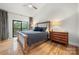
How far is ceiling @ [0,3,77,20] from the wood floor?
746 millimetres

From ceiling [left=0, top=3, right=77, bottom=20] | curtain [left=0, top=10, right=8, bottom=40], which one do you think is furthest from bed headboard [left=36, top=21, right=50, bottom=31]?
curtain [left=0, top=10, right=8, bottom=40]

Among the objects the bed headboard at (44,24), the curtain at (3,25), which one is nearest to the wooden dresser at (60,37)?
the bed headboard at (44,24)

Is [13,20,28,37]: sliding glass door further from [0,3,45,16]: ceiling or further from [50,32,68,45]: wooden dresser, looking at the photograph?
[50,32,68,45]: wooden dresser

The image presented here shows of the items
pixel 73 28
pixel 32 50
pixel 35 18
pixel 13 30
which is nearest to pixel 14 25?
pixel 13 30

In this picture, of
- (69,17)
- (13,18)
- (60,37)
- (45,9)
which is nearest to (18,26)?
(13,18)

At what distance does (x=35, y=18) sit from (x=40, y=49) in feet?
2.63

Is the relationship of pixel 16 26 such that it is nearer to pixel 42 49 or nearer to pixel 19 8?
pixel 19 8

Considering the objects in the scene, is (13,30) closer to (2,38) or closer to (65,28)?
(2,38)

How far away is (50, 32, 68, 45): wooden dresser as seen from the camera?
2.10m

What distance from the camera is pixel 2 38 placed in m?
2.07

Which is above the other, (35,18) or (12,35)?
(35,18)

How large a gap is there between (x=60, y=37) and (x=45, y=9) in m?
0.81
